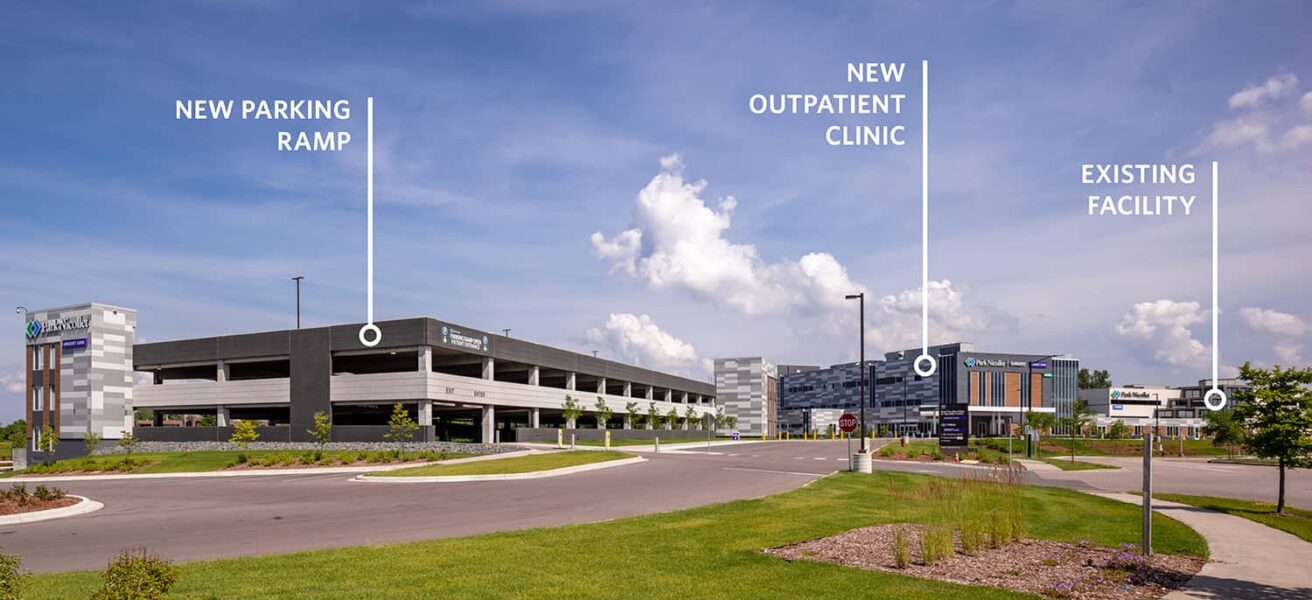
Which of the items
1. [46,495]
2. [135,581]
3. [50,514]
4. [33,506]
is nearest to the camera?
[135,581]

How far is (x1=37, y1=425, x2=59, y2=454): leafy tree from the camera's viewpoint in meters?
61.4

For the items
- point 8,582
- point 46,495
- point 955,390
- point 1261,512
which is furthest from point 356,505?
point 955,390

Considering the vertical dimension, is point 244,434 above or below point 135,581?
below

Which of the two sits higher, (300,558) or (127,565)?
(127,565)

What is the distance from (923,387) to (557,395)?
10794cm

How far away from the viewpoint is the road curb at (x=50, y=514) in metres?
19.7

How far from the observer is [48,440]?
61.7 m

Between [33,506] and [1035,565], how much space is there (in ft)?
78.0

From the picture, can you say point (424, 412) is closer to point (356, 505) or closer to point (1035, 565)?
point (356, 505)

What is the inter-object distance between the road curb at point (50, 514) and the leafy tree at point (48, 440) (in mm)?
48259

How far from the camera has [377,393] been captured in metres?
59.9

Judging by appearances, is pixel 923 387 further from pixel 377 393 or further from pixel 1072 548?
pixel 1072 548

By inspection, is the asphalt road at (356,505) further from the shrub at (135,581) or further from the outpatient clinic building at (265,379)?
the outpatient clinic building at (265,379)

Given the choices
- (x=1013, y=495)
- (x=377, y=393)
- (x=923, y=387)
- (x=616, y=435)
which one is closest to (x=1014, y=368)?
(x=923, y=387)
